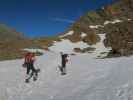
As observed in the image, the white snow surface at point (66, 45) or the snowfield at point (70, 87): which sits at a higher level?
the white snow surface at point (66, 45)

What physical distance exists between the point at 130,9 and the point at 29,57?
136683 mm

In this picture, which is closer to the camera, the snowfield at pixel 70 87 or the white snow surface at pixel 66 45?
the snowfield at pixel 70 87

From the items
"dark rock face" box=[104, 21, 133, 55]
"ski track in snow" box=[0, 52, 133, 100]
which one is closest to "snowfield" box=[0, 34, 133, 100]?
"ski track in snow" box=[0, 52, 133, 100]

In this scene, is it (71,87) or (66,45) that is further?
(66,45)

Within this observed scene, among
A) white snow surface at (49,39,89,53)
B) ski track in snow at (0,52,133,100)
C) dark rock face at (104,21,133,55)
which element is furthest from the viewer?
white snow surface at (49,39,89,53)

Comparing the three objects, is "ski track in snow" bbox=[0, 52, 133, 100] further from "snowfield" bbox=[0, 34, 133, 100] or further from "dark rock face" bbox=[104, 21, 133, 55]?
"dark rock face" bbox=[104, 21, 133, 55]

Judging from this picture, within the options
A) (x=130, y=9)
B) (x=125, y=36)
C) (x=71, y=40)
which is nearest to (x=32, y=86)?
(x=125, y=36)

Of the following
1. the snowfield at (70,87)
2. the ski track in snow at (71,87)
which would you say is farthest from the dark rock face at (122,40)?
the ski track in snow at (71,87)

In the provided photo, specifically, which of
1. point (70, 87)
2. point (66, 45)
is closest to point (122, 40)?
point (70, 87)

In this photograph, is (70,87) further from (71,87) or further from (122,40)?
(122,40)

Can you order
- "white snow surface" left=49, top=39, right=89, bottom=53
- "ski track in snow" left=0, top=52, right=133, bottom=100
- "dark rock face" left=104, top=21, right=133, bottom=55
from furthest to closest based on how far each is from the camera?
"white snow surface" left=49, top=39, right=89, bottom=53
"dark rock face" left=104, top=21, right=133, bottom=55
"ski track in snow" left=0, top=52, right=133, bottom=100

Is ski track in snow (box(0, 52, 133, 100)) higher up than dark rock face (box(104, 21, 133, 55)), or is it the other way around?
dark rock face (box(104, 21, 133, 55))

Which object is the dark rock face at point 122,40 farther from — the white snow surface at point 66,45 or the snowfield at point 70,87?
the white snow surface at point 66,45

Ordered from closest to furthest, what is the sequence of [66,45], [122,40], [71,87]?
1. [71,87]
2. [122,40]
3. [66,45]
